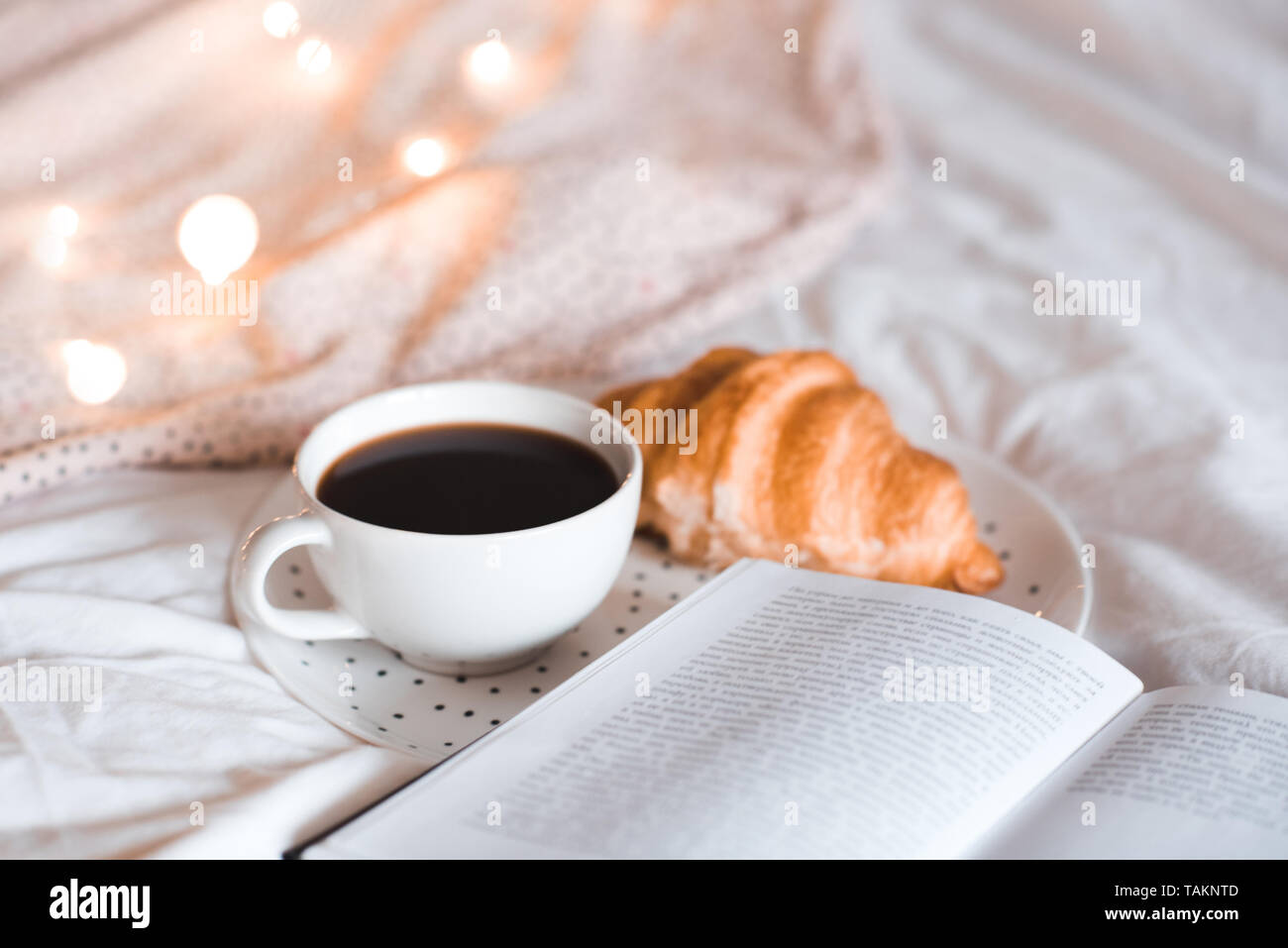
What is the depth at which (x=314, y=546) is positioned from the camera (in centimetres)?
77

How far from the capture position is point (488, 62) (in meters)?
1.48

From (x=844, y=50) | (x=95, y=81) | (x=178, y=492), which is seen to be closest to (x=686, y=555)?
(x=178, y=492)

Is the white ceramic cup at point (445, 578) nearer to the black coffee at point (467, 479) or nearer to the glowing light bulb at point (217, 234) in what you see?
the black coffee at point (467, 479)

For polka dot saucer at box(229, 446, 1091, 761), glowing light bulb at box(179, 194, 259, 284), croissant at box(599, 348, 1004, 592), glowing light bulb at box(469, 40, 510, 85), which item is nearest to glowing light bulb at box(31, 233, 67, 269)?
glowing light bulb at box(179, 194, 259, 284)

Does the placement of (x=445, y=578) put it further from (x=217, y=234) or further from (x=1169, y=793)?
(x=217, y=234)

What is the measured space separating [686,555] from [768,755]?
34cm

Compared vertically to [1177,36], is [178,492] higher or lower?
lower

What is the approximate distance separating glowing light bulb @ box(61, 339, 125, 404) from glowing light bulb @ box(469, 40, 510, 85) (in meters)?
0.63

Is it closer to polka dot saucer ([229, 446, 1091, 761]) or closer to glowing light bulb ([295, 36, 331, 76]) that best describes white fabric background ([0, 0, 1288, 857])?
polka dot saucer ([229, 446, 1091, 761])

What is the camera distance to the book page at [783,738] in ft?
1.98

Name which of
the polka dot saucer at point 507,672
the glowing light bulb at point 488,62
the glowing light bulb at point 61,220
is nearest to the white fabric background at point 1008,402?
the polka dot saucer at point 507,672
